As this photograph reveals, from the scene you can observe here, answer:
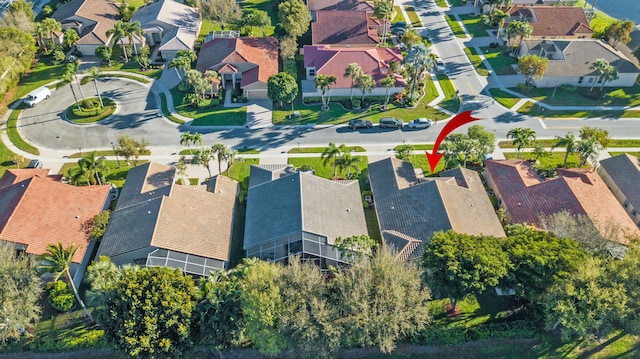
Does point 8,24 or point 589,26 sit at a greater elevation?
point 8,24

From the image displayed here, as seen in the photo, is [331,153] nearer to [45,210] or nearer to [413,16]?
[45,210]

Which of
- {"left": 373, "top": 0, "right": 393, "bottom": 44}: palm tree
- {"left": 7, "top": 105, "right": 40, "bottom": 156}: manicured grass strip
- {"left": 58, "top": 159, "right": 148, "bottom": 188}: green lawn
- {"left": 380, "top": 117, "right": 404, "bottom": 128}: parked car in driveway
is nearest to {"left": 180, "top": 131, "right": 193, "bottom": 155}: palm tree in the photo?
{"left": 58, "top": 159, "right": 148, "bottom": 188}: green lawn

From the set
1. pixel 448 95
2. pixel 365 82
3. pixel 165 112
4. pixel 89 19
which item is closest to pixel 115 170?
pixel 165 112

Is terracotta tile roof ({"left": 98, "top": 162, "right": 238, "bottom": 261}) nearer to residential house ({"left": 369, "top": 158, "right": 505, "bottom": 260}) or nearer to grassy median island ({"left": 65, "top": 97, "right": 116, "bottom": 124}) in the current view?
residential house ({"left": 369, "top": 158, "right": 505, "bottom": 260})

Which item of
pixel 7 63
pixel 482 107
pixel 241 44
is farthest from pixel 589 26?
pixel 7 63

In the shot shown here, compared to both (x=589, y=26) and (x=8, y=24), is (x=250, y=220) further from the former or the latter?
(x=589, y=26)

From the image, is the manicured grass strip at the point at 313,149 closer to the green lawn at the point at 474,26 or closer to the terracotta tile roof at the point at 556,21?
the green lawn at the point at 474,26

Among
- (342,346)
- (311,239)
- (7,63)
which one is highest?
(7,63)

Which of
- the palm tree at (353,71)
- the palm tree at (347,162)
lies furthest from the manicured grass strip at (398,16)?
the palm tree at (347,162)
